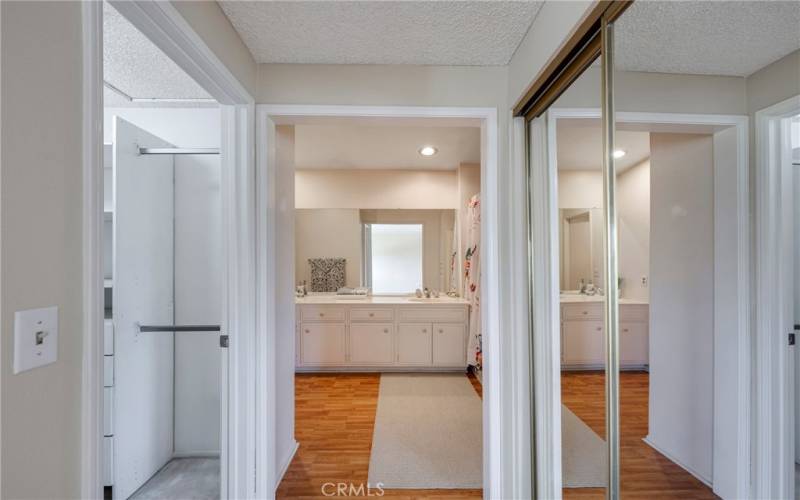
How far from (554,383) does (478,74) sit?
1.55m

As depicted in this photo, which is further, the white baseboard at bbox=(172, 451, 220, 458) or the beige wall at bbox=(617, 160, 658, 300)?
the white baseboard at bbox=(172, 451, 220, 458)

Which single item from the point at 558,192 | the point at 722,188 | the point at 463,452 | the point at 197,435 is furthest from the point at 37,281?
the point at 463,452

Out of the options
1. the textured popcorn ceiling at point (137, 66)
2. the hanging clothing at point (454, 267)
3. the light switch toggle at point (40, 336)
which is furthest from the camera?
the hanging clothing at point (454, 267)

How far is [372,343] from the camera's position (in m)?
3.96

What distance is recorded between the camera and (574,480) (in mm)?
1450

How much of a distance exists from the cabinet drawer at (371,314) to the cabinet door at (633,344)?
2.99 m

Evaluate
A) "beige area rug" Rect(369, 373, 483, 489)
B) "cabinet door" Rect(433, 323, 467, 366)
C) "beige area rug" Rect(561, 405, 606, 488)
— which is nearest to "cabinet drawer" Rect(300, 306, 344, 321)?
"beige area rug" Rect(369, 373, 483, 489)

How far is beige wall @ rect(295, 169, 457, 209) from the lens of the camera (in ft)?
14.2

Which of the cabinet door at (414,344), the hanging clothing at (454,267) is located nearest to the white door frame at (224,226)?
the cabinet door at (414,344)

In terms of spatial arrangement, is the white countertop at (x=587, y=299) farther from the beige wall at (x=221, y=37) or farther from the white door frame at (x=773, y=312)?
the beige wall at (x=221, y=37)

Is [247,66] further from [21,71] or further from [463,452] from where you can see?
[463,452]

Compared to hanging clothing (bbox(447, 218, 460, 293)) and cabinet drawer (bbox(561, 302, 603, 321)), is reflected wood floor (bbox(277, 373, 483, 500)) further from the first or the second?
cabinet drawer (bbox(561, 302, 603, 321))

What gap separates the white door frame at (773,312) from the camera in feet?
2.01

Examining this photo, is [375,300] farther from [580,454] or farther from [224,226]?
[580,454]
